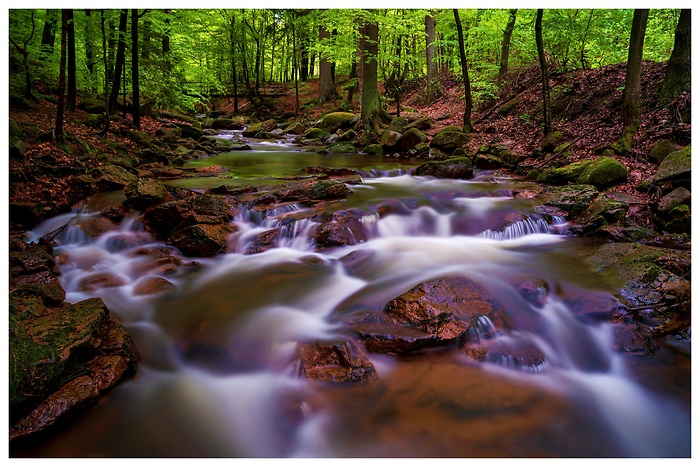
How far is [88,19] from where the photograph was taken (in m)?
9.45

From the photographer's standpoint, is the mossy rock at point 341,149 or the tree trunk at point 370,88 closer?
the mossy rock at point 341,149

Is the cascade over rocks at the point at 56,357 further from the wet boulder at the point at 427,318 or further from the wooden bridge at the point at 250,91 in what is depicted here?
Result: the wooden bridge at the point at 250,91

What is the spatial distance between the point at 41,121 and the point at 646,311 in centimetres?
1221

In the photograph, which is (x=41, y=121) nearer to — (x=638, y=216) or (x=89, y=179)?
(x=89, y=179)

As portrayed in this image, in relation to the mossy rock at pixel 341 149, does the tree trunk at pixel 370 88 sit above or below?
above

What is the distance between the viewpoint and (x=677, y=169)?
6.46 m

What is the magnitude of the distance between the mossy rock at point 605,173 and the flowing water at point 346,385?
234 centimetres

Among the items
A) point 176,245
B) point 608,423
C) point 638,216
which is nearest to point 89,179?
point 176,245

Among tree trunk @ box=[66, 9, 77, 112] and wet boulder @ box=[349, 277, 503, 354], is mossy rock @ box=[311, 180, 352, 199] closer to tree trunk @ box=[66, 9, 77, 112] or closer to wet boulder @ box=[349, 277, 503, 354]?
wet boulder @ box=[349, 277, 503, 354]

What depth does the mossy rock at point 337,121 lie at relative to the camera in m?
17.9

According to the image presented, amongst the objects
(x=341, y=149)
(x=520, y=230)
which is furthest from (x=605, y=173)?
(x=341, y=149)

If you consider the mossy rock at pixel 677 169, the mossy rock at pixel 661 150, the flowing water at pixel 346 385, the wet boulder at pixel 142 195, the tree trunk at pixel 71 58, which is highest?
the tree trunk at pixel 71 58

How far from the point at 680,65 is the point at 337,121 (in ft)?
40.2

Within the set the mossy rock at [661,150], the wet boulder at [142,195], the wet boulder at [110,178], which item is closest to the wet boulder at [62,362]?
the wet boulder at [142,195]
